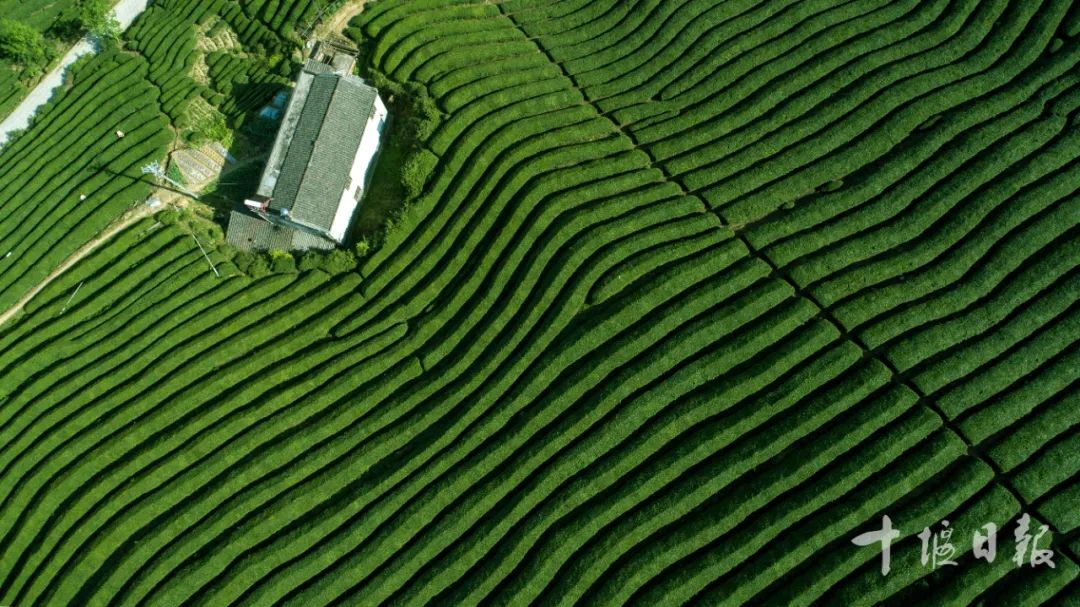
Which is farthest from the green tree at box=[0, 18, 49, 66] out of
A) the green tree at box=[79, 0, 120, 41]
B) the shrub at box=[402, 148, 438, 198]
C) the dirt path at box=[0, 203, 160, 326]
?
the shrub at box=[402, 148, 438, 198]

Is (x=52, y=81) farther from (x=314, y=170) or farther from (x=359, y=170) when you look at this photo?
(x=359, y=170)

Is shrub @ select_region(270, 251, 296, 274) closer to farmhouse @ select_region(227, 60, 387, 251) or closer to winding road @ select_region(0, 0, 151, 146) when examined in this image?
farmhouse @ select_region(227, 60, 387, 251)

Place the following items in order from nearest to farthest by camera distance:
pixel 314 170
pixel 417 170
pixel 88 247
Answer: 1. pixel 314 170
2. pixel 417 170
3. pixel 88 247

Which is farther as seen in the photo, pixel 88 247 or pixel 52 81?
pixel 52 81

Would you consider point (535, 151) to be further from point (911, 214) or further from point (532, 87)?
point (911, 214)

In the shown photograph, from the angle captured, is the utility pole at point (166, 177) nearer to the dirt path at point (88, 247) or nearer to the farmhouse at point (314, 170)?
the dirt path at point (88, 247)

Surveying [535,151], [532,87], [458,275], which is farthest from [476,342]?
[532,87]

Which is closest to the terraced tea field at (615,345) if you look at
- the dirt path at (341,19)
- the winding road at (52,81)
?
the dirt path at (341,19)

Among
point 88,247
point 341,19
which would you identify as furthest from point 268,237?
point 341,19
